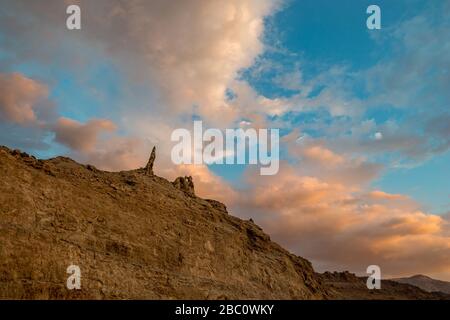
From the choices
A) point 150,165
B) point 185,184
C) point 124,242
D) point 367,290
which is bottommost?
point 367,290

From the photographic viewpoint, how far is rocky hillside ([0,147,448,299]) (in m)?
38.6

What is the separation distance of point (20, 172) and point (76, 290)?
14.6 m

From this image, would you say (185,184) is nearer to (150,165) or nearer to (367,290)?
(150,165)

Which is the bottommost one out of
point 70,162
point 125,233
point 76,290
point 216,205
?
point 76,290

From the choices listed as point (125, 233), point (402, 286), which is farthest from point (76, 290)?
point (402, 286)

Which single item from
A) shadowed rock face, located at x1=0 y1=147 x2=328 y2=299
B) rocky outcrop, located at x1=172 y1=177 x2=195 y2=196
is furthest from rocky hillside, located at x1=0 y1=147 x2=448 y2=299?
rocky outcrop, located at x1=172 y1=177 x2=195 y2=196

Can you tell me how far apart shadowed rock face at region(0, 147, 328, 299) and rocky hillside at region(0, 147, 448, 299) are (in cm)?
12

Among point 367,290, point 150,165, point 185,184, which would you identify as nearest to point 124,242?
point 150,165

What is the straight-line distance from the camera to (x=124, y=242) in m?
51.4

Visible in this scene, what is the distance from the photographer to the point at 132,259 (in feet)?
167

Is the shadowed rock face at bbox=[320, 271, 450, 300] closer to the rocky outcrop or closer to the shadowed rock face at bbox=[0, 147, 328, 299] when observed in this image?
the shadowed rock face at bbox=[0, 147, 328, 299]
